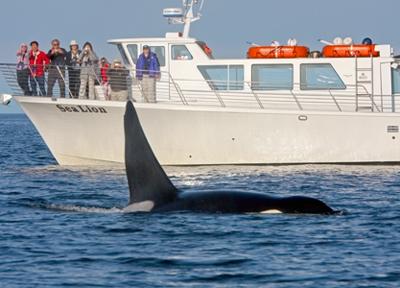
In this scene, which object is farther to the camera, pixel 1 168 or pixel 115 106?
pixel 1 168

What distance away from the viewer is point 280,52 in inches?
1315

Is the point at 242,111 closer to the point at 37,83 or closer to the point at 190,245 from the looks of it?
the point at 37,83

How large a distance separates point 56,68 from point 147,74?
2.44 meters

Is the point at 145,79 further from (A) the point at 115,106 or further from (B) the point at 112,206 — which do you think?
(B) the point at 112,206

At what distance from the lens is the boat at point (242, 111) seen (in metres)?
32.2

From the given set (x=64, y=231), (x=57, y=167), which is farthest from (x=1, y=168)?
(x=64, y=231)

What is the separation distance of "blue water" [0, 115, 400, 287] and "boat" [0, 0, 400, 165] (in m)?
7.10

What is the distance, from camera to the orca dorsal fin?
1823 centimetres

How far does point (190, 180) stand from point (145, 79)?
205 inches

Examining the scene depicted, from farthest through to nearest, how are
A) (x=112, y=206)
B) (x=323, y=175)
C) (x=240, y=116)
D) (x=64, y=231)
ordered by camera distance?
(x=240, y=116) → (x=323, y=175) → (x=112, y=206) → (x=64, y=231)

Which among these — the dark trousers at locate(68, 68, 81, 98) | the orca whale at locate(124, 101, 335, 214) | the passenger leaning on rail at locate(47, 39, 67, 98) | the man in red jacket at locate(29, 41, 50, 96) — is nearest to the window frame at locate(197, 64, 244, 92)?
the dark trousers at locate(68, 68, 81, 98)

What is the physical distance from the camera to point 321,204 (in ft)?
62.3

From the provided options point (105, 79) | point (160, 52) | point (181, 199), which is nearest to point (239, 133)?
point (160, 52)

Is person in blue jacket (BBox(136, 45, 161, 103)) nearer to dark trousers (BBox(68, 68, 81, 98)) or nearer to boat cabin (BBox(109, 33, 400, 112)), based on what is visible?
boat cabin (BBox(109, 33, 400, 112))
